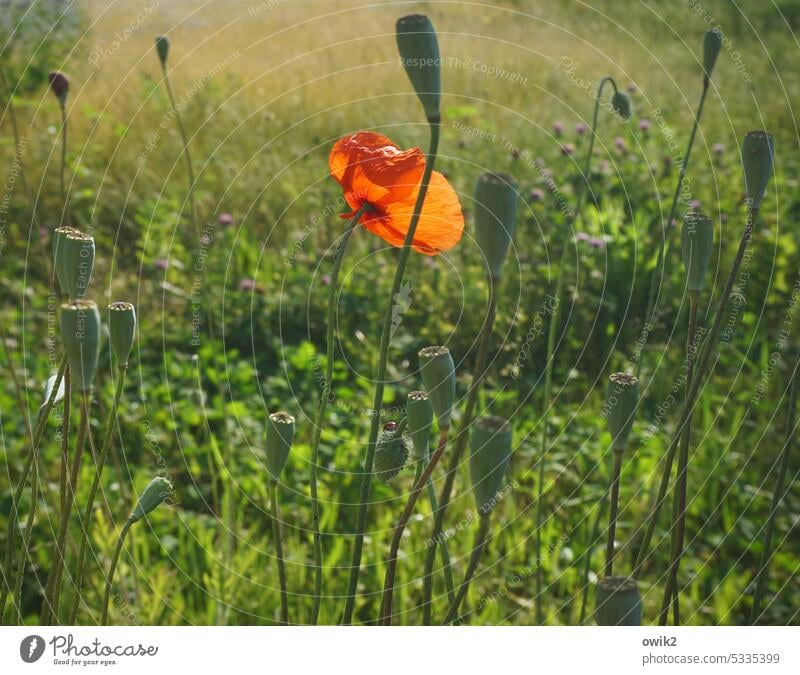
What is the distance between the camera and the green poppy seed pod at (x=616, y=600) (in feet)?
1.17

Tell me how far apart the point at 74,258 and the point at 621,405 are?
23cm

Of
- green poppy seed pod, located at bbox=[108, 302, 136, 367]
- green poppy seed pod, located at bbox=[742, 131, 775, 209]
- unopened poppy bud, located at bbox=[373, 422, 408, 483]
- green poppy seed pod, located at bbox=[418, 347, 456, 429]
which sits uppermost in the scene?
green poppy seed pod, located at bbox=[742, 131, 775, 209]

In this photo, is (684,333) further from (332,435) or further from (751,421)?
(332,435)

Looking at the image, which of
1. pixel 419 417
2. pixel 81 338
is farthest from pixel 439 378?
pixel 81 338

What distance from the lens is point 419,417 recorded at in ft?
1.29

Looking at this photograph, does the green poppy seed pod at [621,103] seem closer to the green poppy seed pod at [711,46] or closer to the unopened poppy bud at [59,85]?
the green poppy seed pod at [711,46]

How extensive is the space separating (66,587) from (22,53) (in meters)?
1.37

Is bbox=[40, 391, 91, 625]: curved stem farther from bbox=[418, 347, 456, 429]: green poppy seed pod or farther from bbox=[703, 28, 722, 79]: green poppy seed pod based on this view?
bbox=[703, 28, 722, 79]: green poppy seed pod

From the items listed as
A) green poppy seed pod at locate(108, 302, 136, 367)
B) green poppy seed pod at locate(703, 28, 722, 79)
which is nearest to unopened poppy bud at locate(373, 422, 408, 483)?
green poppy seed pod at locate(108, 302, 136, 367)

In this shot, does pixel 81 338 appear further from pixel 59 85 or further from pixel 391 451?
pixel 59 85

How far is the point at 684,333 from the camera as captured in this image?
4.30ft

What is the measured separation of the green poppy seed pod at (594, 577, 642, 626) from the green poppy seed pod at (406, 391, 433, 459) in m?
0.09

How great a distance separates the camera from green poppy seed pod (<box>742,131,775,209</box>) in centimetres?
43
